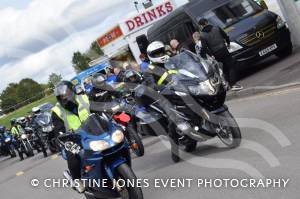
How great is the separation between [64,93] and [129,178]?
4.95 feet

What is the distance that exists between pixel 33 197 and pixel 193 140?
4.24 metres

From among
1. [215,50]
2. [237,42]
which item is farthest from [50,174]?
[237,42]

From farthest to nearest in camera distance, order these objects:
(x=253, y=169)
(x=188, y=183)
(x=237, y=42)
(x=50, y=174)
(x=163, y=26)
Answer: (x=163, y=26) < (x=237, y=42) < (x=50, y=174) < (x=188, y=183) < (x=253, y=169)

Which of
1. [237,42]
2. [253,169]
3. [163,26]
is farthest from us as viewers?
[163,26]

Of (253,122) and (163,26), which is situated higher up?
(163,26)

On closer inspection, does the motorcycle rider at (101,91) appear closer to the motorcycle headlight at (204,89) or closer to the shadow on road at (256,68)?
the motorcycle headlight at (204,89)

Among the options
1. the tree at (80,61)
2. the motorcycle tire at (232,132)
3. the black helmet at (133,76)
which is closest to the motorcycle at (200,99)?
the motorcycle tire at (232,132)

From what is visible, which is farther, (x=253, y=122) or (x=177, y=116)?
(x=253, y=122)

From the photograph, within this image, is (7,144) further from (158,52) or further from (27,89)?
(27,89)

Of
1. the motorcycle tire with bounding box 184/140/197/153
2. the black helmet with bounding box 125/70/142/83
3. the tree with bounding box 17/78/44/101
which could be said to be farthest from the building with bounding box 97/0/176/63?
the tree with bounding box 17/78/44/101

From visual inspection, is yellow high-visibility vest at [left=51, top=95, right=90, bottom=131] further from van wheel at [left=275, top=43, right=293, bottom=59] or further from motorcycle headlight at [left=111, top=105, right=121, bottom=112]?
van wheel at [left=275, top=43, right=293, bottom=59]

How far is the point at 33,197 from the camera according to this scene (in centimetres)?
1166

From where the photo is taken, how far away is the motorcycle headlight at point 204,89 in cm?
819

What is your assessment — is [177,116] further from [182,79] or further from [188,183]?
[188,183]
